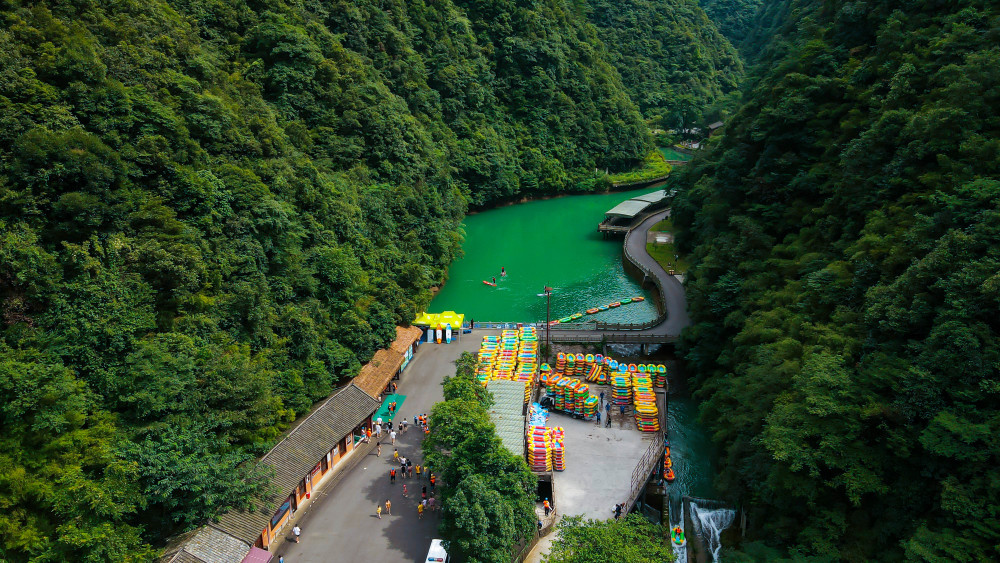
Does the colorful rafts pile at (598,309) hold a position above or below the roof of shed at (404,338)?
below

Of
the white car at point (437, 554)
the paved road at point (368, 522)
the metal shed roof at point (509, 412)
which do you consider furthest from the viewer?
the metal shed roof at point (509, 412)

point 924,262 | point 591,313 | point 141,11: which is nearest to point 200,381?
point 141,11

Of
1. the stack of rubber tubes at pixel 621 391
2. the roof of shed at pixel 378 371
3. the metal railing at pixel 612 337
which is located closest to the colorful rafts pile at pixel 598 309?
the metal railing at pixel 612 337

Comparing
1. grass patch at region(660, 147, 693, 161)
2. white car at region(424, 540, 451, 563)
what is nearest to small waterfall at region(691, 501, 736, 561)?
white car at region(424, 540, 451, 563)

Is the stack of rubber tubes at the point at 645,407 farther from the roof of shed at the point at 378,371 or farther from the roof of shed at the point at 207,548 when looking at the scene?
the roof of shed at the point at 207,548

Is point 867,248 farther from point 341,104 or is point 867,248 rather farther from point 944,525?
point 341,104

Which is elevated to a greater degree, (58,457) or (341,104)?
(341,104)

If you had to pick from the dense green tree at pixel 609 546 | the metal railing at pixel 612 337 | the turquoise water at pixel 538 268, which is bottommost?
the turquoise water at pixel 538 268
